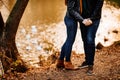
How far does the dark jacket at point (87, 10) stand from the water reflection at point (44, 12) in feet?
27.6

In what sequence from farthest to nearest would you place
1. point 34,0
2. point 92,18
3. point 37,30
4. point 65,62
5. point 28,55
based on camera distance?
point 34,0, point 37,30, point 28,55, point 65,62, point 92,18

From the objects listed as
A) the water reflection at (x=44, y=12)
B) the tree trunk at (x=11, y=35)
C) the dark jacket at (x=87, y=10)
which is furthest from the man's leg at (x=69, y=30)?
the water reflection at (x=44, y=12)

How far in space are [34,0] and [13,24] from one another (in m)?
12.7

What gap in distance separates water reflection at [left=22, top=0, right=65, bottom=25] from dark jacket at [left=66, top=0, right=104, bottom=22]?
8.40m

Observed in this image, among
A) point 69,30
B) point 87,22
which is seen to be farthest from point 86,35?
point 87,22

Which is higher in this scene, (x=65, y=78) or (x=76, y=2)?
(x=76, y=2)

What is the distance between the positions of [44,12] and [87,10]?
10521mm

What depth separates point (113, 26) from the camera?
14258 mm

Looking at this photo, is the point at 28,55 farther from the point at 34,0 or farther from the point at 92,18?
the point at 34,0

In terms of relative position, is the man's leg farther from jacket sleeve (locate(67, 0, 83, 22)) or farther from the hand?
the hand

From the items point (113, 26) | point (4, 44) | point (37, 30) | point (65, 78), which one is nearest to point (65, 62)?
point (65, 78)

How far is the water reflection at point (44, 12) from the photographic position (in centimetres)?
1512

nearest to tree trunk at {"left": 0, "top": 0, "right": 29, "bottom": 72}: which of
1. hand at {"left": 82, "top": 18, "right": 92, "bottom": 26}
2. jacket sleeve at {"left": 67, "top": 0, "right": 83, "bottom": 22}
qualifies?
jacket sleeve at {"left": 67, "top": 0, "right": 83, "bottom": 22}

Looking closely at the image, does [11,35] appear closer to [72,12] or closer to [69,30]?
[69,30]
